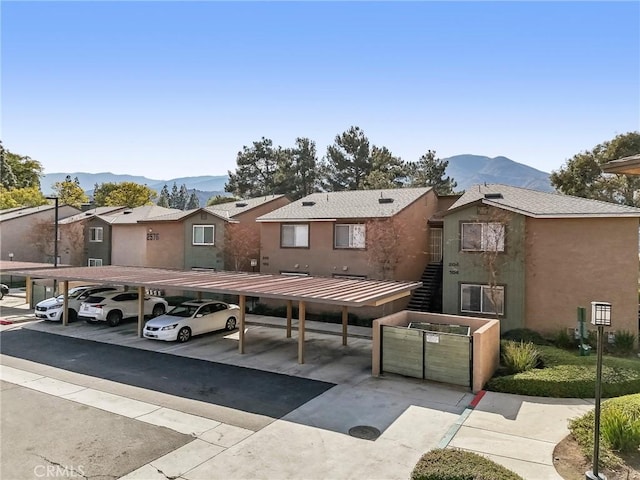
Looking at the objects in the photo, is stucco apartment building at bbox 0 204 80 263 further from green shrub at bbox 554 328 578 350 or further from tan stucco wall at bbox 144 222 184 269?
green shrub at bbox 554 328 578 350

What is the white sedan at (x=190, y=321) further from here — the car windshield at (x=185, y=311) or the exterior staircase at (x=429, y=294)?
the exterior staircase at (x=429, y=294)

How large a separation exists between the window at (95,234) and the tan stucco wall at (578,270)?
3373 cm

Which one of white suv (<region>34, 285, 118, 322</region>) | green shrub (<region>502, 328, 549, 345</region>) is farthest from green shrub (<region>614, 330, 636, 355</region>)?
white suv (<region>34, 285, 118, 322</region>)

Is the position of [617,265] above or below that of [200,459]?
above

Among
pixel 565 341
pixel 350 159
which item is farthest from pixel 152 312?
pixel 350 159

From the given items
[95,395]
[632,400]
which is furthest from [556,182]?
[95,395]

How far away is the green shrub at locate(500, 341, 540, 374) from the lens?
13773 millimetres

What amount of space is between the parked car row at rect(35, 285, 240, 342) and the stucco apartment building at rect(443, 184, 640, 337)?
10.9m

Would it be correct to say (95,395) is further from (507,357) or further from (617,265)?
(617,265)

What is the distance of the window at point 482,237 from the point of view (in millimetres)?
19859

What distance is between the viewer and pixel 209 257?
2983 centimetres

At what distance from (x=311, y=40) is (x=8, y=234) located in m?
38.4

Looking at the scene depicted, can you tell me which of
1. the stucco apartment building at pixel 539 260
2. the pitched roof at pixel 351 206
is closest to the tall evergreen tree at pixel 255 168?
the pitched roof at pixel 351 206

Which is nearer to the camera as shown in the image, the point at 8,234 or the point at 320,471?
the point at 320,471
